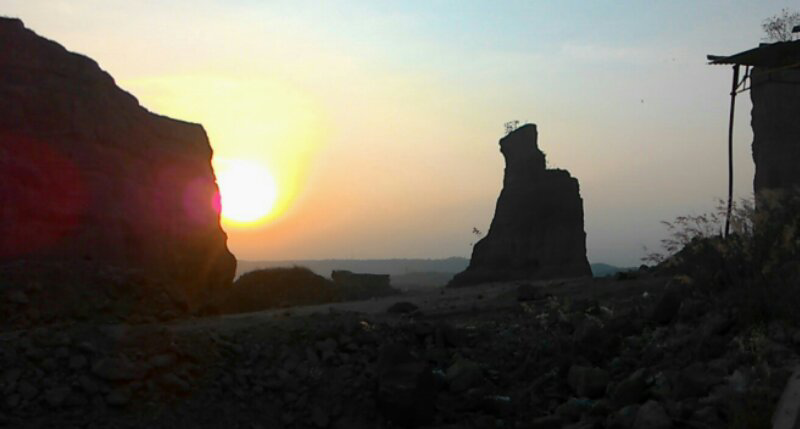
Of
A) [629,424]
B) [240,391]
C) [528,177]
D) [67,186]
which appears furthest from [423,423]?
[528,177]

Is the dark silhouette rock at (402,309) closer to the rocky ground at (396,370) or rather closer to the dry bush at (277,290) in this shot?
the rocky ground at (396,370)

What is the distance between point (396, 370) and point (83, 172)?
28.2 ft

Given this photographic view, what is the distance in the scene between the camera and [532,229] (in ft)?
115

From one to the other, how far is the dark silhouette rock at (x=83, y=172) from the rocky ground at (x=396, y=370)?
18.0ft

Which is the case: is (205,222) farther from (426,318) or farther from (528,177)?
(528,177)

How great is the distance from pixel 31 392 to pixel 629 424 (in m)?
5.25

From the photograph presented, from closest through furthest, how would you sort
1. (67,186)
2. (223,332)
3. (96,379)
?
(96,379) → (223,332) → (67,186)

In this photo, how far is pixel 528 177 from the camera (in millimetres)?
36281

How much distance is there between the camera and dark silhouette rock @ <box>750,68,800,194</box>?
15.5m

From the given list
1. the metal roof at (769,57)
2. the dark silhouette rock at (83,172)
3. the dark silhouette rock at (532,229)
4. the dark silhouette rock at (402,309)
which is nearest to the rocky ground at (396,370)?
the dark silhouette rock at (402,309)

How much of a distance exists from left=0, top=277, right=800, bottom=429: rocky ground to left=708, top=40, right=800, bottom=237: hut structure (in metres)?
7.59

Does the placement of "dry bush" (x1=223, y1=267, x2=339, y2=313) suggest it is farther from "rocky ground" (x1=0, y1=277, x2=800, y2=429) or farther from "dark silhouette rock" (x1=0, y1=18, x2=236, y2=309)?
"rocky ground" (x1=0, y1=277, x2=800, y2=429)

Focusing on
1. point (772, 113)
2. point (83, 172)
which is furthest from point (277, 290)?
point (772, 113)

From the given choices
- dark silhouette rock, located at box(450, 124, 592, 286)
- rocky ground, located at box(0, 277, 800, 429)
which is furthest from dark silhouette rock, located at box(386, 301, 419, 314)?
dark silhouette rock, located at box(450, 124, 592, 286)
